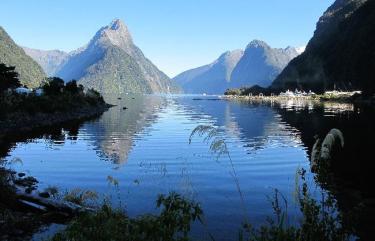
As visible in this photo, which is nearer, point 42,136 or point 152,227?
point 152,227

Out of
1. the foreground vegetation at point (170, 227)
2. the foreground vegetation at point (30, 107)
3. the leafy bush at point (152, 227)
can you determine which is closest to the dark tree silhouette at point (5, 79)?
the foreground vegetation at point (30, 107)

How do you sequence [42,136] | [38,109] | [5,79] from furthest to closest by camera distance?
[38,109] < [5,79] < [42,136]

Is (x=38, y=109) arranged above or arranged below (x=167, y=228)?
Answer: below

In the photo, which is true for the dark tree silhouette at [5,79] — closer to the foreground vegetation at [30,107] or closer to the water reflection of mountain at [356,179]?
the foreground vegetation at [30,107]

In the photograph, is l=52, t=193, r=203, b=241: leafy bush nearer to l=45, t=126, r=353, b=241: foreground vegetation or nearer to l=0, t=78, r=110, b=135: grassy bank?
l=45, t=126, r=353, b=241: foreground vegetation

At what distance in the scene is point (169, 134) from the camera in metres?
65.0

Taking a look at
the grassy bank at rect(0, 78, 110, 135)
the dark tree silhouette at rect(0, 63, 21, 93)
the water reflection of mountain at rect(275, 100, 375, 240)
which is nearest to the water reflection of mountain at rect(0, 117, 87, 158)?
the grassy bank at rect(0, 78, 110, 135)

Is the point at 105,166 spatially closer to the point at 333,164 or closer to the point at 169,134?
the point at 333,164

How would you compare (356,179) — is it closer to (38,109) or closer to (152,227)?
(152,227)

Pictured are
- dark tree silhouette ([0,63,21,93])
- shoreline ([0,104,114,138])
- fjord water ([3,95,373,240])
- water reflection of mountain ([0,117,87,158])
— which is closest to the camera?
fjord water ([3,95,373,240])

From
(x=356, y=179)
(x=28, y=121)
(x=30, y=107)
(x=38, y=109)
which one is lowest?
(x=356, y=179)

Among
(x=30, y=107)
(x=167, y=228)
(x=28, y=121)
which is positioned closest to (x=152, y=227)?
(x=167, y=228)

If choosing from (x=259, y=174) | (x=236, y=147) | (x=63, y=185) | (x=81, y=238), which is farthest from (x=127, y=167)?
(x=81, y=238)

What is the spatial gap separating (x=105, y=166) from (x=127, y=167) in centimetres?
192
